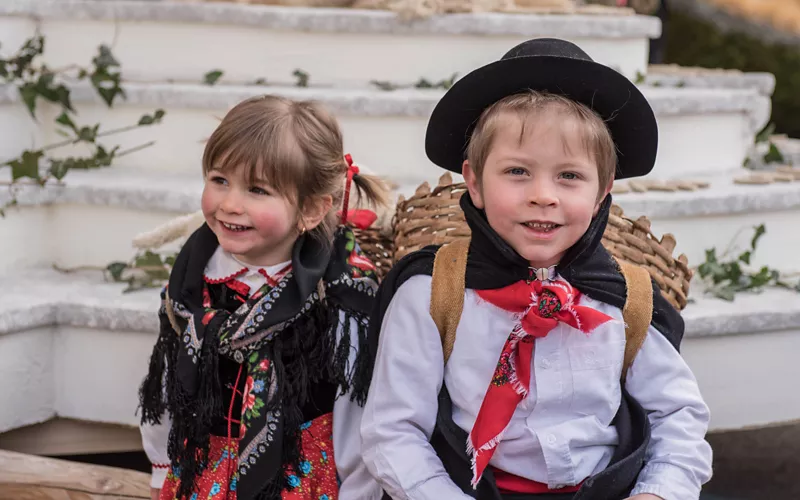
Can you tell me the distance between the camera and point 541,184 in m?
1.55

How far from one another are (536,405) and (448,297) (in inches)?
9.1

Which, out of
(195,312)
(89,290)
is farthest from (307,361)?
(89,290)

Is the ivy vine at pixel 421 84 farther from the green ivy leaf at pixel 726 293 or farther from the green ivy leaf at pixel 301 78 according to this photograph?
the green ivy leaf at pixel 726 293

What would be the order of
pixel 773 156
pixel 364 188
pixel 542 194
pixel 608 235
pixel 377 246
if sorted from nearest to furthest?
pixel 542 194, pixel 608 235, pixel 364 188, pixel 377 246, pixel 773 156

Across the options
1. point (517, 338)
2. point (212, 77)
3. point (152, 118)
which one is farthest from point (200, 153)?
point (517, 338)

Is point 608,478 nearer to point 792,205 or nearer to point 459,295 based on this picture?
point 459,295

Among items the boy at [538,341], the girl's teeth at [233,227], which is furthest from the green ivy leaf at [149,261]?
the boy at [538,341]

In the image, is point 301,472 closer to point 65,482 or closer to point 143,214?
point 65,482

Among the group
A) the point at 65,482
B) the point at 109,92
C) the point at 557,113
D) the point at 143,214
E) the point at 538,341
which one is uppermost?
the point at 557,113

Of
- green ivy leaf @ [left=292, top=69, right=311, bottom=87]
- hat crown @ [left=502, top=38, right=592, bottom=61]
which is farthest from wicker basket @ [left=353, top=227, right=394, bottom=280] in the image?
green ivy leaf @ [left=292, top=69, right=311, bottom=87]

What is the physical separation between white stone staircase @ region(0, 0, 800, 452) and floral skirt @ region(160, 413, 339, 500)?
28.5 inches

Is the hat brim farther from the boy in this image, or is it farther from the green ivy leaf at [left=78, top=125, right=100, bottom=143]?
the green ivy leaf at [left=78, top=125, right=100, bottom=143]

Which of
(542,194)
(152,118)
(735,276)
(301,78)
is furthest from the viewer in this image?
(301,78)

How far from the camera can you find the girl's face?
5.76 feet
